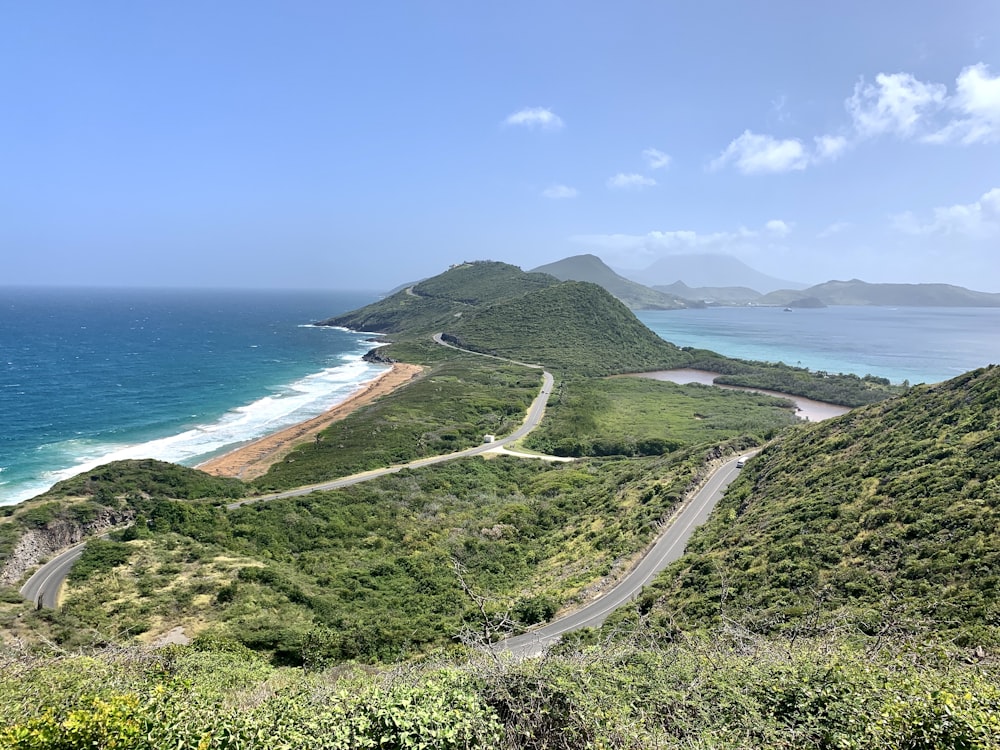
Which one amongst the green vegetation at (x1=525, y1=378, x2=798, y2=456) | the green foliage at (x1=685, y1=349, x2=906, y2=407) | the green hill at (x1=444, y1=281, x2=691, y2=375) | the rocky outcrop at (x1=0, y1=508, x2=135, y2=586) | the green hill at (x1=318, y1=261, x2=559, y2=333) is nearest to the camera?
the rocky outcrop at (x1=0, y1=508, x2=135, y2=586)

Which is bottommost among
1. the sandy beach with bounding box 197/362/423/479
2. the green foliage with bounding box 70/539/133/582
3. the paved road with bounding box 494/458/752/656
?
the sandy beach with bounding box 197/362/423/479

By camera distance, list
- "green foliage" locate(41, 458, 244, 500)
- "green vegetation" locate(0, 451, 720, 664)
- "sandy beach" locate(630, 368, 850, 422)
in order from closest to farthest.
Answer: "green vegetation" locate(0, 451, 720, 664)
"green foliage" locate(41, 458, 244, 500)
"sandy beach" locate(630, 368, 850, 422)

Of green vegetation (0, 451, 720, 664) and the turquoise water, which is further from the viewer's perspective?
the turquoise water

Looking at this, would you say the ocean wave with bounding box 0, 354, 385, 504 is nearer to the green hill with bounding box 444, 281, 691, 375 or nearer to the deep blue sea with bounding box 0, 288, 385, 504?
the deep blue sea with bounding box 0, 288, 385, 504

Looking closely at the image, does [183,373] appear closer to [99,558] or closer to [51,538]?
[51,538]

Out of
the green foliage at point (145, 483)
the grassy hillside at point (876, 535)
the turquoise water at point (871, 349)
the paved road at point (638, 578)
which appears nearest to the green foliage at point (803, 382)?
the turquoise water at point (871, 349)

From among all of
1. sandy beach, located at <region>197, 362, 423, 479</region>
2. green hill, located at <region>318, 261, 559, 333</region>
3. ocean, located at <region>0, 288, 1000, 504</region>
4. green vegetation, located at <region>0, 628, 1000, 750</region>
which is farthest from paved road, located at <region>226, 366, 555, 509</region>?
green hill, located at <region>318, 261, 559, 333</region>

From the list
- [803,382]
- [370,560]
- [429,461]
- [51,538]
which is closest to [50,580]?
[51,538]

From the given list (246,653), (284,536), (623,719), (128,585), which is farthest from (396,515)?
(623,719)

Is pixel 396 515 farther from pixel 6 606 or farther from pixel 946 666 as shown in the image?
pixel 946 666
